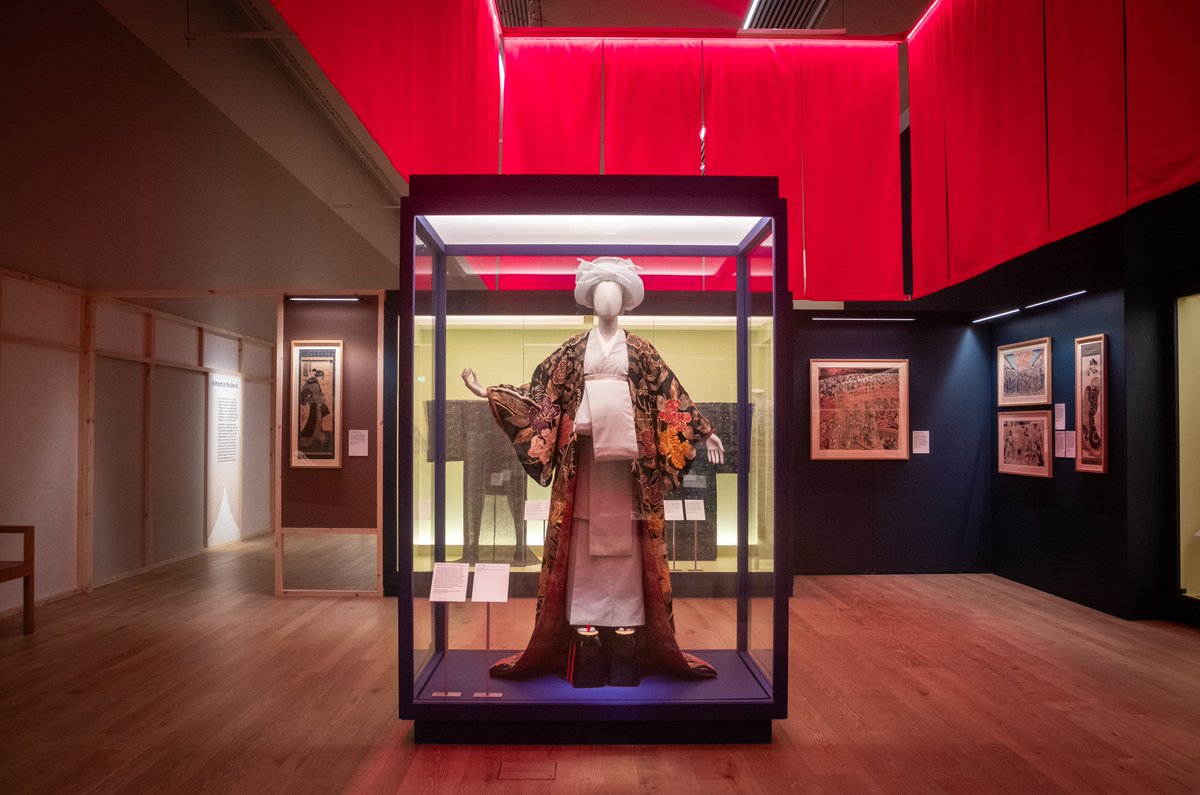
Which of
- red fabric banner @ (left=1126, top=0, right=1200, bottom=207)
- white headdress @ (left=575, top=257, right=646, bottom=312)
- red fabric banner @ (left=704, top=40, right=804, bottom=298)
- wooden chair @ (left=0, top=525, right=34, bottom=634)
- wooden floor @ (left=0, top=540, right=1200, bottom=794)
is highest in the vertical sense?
red fabric banner @ (left=704, top=40, right=804, bottom=298)

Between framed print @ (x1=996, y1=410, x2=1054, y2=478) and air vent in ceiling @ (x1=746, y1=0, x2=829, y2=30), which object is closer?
air vent in ceiling @ (x1=746, y1=0, x2=829, y2=30)

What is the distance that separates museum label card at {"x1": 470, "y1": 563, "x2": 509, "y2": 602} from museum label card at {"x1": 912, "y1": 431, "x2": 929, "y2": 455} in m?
4.39

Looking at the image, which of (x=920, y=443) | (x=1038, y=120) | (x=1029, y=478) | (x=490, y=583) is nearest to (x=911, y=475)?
(x=920, y=443)

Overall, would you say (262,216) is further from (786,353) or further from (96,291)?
(786,353)

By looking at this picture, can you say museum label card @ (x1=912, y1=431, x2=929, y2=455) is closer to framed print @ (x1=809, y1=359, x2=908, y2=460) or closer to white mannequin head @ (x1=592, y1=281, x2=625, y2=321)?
framed print @ (x1=809, y1=359, x2=908, y2=460)

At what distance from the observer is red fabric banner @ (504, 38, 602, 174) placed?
4.24m

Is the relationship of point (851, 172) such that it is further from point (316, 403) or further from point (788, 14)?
point (316, 403)

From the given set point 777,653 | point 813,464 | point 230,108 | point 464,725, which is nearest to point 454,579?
point 464,725

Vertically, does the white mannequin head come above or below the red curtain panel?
below

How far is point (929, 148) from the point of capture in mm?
4145

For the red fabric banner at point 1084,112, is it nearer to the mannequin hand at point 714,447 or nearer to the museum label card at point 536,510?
the mannequin hand at point 714,447

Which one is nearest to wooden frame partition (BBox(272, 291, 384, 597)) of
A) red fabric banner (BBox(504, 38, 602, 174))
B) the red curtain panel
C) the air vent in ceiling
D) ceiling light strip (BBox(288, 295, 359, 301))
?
ceiling light strip (BBox(288, 295, 359, 301))

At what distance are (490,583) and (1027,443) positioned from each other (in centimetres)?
468

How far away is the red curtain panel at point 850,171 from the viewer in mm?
4207
